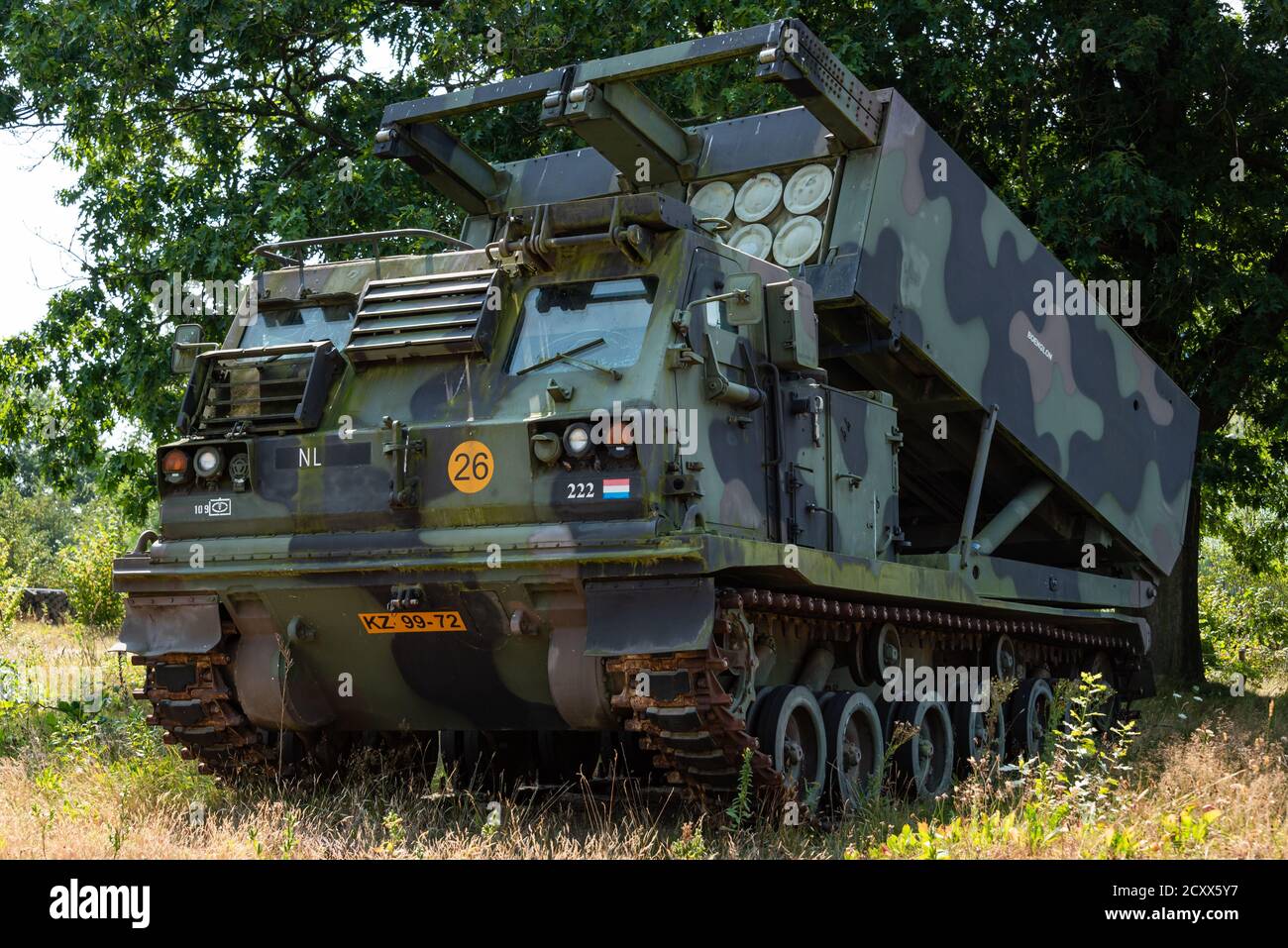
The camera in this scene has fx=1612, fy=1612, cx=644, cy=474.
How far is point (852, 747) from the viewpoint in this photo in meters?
9.48

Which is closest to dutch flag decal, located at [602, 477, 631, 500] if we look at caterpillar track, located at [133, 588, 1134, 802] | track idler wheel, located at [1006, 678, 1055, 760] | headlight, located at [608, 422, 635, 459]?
headlight, located at [608, 422, 635, 459]

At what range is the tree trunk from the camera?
1858cm

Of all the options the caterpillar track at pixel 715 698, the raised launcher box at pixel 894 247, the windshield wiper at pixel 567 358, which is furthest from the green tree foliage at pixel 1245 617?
the windshield wiper at pixel 567 358

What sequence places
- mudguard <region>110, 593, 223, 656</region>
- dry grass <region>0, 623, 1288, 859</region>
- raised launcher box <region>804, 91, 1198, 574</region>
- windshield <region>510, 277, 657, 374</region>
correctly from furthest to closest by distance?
raised launcher box <region>804, 91, 1198, 574</region> < mudguard <region>110, 593, 223, 656</region> < windshield <region>510, 277, 657, 374</region> < dry grass <region>0, 623, 1288, 859</region>

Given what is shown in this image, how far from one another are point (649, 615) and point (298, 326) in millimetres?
3117

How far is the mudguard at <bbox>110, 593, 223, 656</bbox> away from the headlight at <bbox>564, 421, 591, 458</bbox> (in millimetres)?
2167

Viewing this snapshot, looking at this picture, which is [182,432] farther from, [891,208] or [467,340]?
[891,208]

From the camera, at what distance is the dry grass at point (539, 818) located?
7.18m

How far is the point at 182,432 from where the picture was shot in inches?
359

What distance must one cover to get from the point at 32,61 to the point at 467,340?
9347mm

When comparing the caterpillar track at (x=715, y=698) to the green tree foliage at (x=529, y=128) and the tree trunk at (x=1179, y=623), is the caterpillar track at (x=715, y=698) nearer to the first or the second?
the green tree foliage at (x=529, y=128)

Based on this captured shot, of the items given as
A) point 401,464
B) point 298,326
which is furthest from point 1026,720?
point 298,326

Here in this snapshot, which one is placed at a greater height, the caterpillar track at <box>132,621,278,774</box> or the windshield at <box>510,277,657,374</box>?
the windshield at <box>510,277,657,374</box>

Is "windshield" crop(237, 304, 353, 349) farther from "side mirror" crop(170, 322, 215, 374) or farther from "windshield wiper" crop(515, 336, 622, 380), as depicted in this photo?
"windshield wiper" crop(515, 336, 622, 380)
